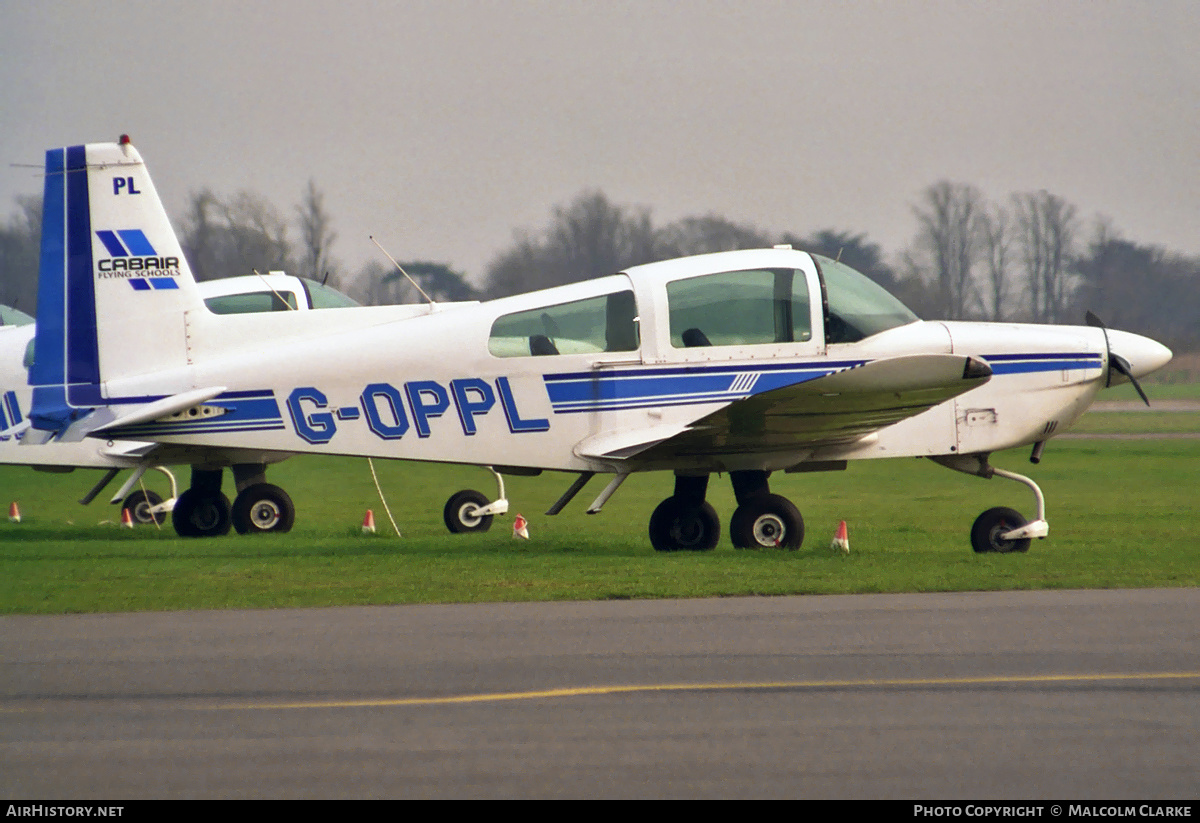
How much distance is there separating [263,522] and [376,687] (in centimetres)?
936

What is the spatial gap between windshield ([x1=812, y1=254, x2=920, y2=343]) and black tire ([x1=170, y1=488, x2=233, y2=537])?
7.22m

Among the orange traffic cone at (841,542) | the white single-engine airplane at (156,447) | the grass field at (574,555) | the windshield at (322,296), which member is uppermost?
the windshield at (322,296)

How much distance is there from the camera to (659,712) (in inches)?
222

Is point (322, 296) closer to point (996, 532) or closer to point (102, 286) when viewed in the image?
point (102, 286)

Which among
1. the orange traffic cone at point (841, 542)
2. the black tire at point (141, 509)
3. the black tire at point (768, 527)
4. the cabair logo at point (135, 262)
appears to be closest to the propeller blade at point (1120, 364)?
the orange traffic cone at point (841, 542)

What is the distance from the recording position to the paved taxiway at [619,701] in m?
4.64

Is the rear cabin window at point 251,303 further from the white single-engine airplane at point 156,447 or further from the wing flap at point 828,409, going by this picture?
the wing flap at point 828,409

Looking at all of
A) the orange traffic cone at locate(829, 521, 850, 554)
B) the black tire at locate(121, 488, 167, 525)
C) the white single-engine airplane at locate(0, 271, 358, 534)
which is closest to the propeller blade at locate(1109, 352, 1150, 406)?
the orange traffic cone at locate(829, 521, 850, 554)

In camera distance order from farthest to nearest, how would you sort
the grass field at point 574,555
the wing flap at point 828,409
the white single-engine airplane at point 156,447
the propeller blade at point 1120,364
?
1. the white single-engine airplane at point 156,447
2. the propeller blade at point 1120,364
3. the wing flap at point 828,409
4. the grass field at point 574,555

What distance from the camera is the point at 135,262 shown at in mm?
13711

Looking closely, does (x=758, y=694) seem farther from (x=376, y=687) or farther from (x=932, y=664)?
(x=376, y=687)

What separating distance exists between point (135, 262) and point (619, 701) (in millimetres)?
9423

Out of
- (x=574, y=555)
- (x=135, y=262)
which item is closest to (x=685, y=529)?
(x=574, y=555)

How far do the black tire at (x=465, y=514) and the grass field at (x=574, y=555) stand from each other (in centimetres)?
29
